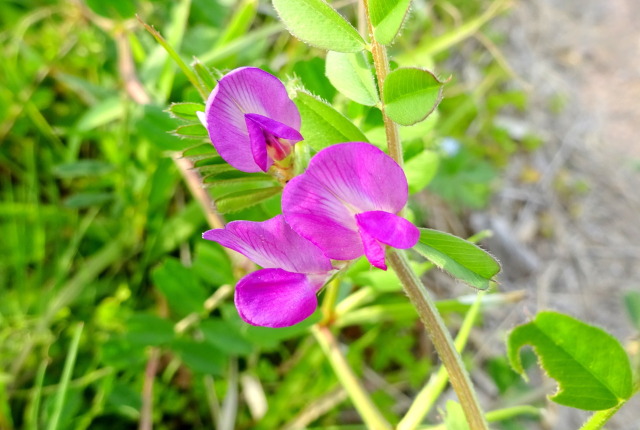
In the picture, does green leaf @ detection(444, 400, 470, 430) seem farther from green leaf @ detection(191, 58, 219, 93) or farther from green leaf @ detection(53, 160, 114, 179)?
green leaf @ detection(53, 160, 114, 179)

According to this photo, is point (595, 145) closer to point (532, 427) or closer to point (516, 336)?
point (532, 427)

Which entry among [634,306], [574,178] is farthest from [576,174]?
[634,306]

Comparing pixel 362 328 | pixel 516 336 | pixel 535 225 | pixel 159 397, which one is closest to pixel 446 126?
pixel 362 328

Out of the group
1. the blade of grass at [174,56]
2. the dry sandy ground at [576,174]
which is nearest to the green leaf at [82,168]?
the blade of grass at [174,56]

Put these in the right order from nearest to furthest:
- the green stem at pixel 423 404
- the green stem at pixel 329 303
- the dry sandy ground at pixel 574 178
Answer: the green stem at pixel 423 404
the green stem at pixel 329 303
the dry sandy ground at pixel 574 178

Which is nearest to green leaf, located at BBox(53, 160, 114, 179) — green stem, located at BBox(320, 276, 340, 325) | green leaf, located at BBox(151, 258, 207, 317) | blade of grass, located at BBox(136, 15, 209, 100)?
green leaf, located at BBox(151, 258, 207, 317)

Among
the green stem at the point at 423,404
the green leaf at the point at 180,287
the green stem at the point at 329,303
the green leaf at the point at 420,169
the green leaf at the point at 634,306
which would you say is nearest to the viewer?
the green stem at the point at 423,404

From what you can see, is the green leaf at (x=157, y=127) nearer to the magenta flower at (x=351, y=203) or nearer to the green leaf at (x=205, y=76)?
the green leaf at (x=205, y=76)

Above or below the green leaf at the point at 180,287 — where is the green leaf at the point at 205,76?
above
